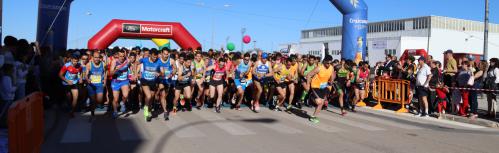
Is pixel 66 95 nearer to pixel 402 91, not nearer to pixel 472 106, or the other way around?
pixel 402 91

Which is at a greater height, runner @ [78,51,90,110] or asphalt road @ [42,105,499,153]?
runner @ [78,51,90,110]

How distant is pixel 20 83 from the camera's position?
26.7 ft

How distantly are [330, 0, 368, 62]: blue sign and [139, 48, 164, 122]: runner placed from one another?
A: 957cm

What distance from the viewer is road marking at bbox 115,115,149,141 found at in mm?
8102

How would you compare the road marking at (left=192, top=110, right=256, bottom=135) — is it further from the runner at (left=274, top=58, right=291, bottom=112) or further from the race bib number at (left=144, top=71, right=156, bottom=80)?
the runner at (left=274, top=58, right=291, bottom=112)

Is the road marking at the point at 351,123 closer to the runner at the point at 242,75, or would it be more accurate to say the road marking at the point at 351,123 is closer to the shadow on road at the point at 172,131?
the shadow on road at the point at 172,131

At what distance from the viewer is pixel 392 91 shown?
46.0ft

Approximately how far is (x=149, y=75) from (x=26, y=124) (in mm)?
4996

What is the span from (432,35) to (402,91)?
66164 millimetres

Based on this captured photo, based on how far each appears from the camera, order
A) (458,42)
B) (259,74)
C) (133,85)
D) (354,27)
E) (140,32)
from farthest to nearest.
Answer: (458,42)
(140,32)
(354,27)
(259,74)
(133,85)

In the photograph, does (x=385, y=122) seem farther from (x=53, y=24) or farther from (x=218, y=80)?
(x=53, y=24)

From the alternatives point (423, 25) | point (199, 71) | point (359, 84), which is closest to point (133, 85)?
point (199, 71)

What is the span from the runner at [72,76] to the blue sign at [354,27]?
10.7 m

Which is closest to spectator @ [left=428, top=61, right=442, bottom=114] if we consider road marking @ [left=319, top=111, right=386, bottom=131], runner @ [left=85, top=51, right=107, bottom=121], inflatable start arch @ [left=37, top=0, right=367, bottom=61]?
road marking @ [left=319, top=111, right=386, bottom=131]
